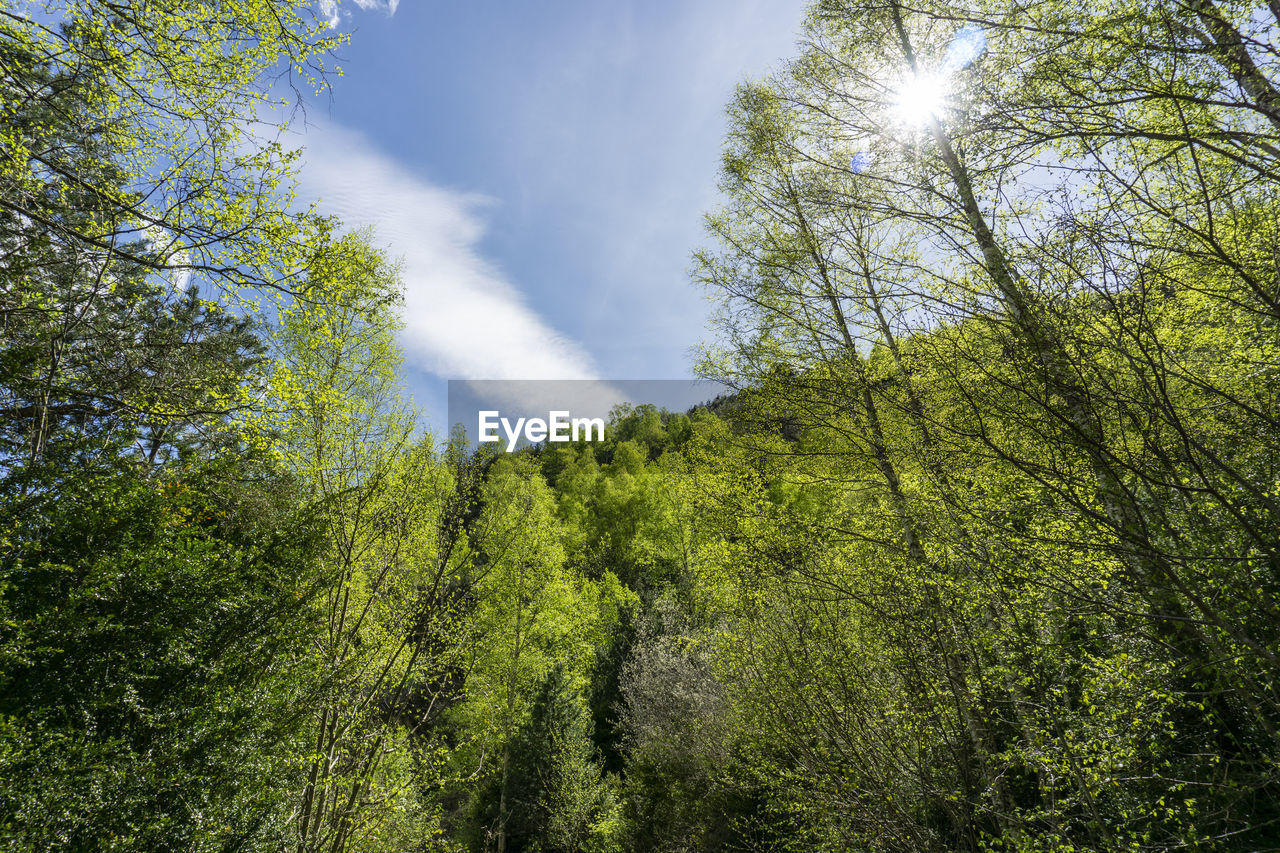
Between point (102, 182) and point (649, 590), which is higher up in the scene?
point (102, 182)

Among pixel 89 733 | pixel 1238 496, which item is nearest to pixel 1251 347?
pixel 1238 496

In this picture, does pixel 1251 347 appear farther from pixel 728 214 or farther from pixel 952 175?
pixel 728 214

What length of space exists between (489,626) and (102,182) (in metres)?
11.3

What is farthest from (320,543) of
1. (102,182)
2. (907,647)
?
(907,647)

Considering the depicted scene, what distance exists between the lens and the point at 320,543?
4.51 meters

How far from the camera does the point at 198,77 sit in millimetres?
3010

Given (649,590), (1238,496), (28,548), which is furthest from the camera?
(649,590)

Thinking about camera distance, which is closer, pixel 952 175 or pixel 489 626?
pixel 952 175

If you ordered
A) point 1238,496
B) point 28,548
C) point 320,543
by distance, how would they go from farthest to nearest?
point 320,543, point 28,548, point 1238,496

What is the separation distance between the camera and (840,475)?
5.29 m

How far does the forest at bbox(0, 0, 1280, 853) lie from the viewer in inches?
73.3

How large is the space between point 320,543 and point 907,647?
4584mm

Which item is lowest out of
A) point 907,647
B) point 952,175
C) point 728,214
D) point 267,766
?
point 267,766

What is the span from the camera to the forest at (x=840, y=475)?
6.11 ft
